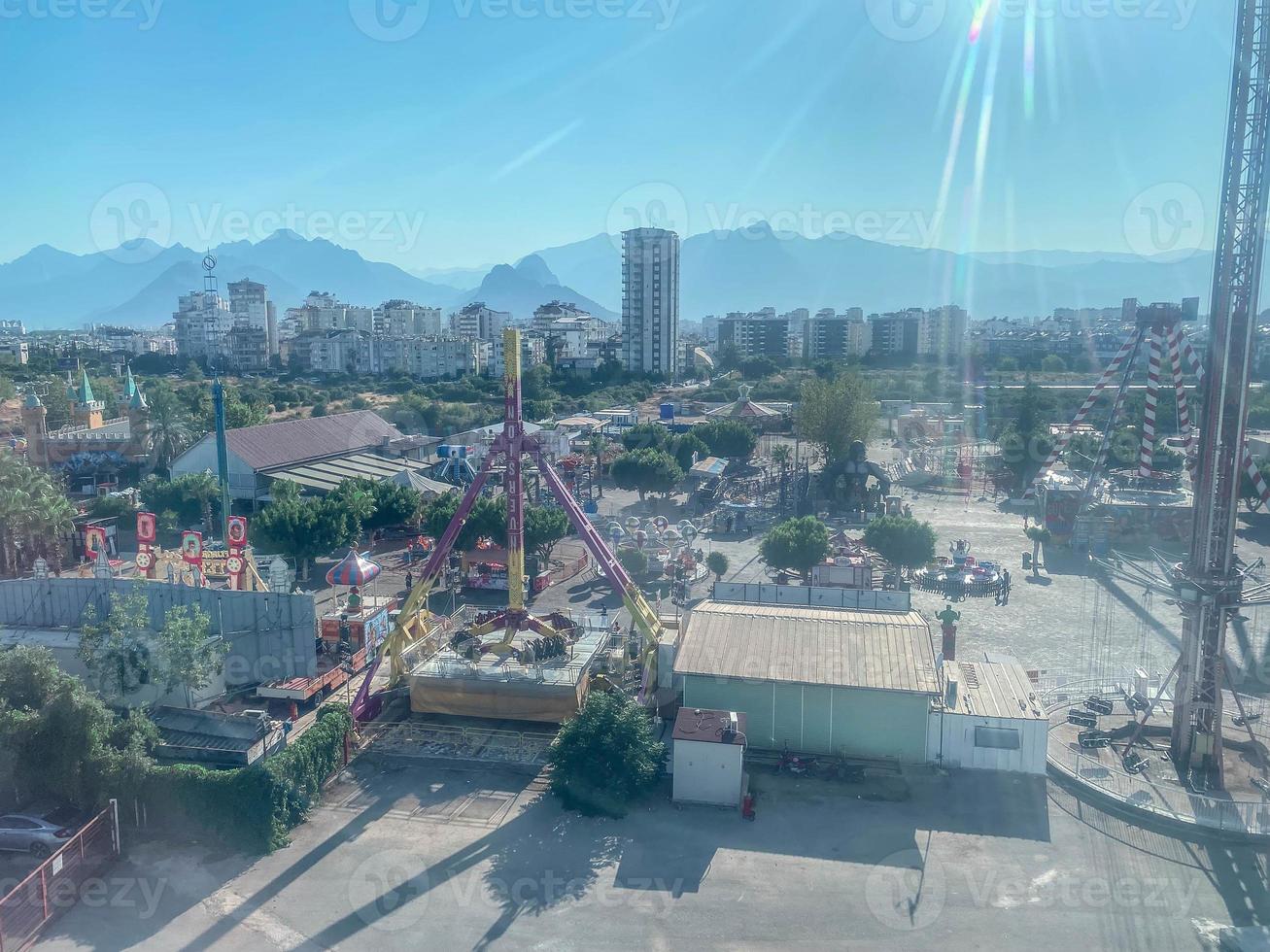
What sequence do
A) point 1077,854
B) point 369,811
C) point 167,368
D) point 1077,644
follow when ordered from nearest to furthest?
1. point 1077,854
2. point 369,811
3. point 1077,644
4. point 167,368

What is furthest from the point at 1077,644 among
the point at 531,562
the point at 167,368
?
the point at 167,368

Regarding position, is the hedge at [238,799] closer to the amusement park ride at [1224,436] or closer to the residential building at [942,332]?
the amusement park ride at [1224,436]

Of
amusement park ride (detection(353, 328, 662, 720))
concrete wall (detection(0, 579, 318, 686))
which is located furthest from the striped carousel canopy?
amusement park ride (detection(353, 328, 662, 720))

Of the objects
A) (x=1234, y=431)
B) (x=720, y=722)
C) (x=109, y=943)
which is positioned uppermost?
(x=1234, y=431)

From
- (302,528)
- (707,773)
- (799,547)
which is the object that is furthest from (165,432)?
(707,773)

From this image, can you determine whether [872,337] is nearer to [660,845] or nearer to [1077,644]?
[1077,644]

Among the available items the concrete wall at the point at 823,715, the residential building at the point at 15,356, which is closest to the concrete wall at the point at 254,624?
the concrete wall at the point at 823,715

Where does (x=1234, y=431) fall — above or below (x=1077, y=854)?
above
